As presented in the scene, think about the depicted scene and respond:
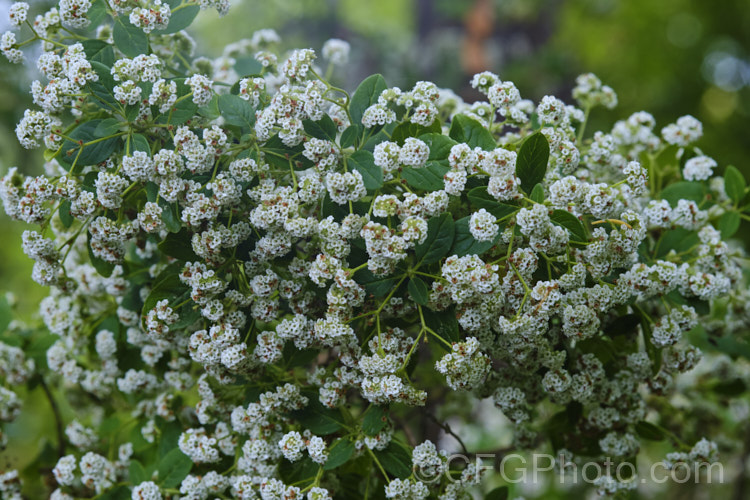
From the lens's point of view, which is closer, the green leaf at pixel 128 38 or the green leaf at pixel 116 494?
the green leaf at pixel 128 38

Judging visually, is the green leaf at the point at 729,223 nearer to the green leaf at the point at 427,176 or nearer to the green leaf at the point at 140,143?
the green leaf at the point at 427,176

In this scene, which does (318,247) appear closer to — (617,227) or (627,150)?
(617,227)

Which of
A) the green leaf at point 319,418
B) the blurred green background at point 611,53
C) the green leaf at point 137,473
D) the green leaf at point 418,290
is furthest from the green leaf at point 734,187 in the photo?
the blurred green background at point 611,53

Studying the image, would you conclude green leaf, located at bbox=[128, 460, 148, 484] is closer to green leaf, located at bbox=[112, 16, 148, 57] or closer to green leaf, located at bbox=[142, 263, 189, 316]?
green leaf, located at bbox=[142, 263, 189, 316]

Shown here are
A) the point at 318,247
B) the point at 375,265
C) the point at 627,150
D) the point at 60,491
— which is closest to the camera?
the point at 375,265

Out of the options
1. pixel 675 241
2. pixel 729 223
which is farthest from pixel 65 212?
pixel 729 223

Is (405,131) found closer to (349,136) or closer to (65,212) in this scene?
(349,136)

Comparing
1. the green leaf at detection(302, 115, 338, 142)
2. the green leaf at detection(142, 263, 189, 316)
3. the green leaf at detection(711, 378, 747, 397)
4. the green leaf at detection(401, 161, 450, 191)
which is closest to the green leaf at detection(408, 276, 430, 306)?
the green leaf at detection(401, 161, 450, 191)

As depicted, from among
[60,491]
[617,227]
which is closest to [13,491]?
[60,491]
